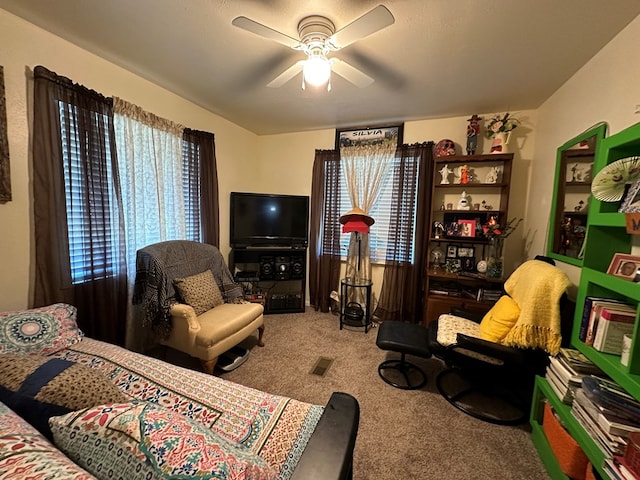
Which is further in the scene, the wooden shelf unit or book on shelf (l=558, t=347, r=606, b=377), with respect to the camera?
the wooden shelf unit

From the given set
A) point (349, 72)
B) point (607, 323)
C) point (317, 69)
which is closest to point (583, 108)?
point (607, 323)

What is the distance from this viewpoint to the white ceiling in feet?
4.74

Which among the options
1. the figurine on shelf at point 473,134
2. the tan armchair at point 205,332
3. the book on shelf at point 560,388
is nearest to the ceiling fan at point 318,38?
the figurine on shelf at point 473,134

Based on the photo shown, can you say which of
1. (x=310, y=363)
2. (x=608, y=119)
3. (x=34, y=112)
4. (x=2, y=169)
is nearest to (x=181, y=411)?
(x=310, y=363)

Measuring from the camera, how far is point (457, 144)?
2.96m

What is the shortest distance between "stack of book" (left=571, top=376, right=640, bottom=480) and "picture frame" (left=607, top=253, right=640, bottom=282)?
50cm

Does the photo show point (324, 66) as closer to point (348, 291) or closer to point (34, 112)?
point (34, 112)

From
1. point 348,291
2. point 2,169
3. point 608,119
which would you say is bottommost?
point 348,291

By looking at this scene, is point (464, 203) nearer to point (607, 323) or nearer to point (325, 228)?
point (325, 228)

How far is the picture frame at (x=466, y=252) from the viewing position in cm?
291

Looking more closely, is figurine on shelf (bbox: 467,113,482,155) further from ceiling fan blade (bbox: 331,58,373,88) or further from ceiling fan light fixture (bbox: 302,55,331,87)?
ceiling fan light fixture (bbox: 302,55,331,87)

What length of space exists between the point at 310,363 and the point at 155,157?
7.92 feet

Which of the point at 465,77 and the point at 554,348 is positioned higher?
the point at 465,77

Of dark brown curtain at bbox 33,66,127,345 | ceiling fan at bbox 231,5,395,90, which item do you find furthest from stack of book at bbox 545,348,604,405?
dark brown curtain at bbox 33,66,127,345
